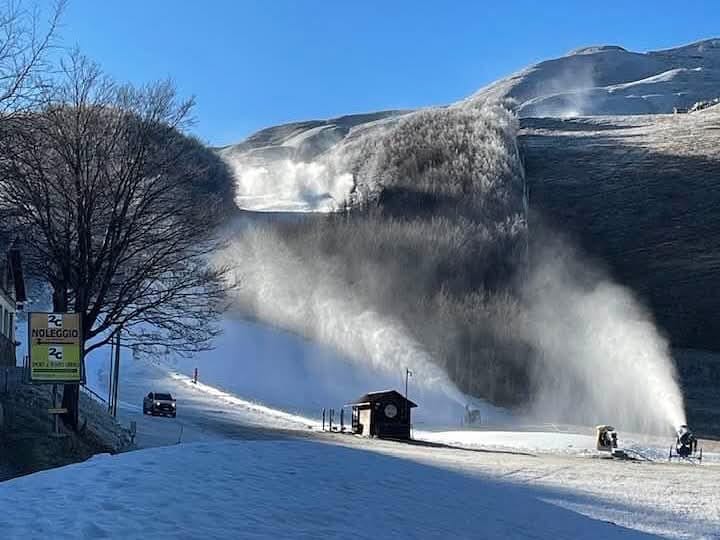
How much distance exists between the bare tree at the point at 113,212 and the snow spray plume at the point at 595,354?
1110 inches

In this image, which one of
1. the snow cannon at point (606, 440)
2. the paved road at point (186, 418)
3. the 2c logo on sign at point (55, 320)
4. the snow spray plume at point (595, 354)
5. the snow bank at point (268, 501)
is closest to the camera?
the snow bank at point (268, 501)

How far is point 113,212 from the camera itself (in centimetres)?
2033

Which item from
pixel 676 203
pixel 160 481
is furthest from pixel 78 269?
pixel 676 203

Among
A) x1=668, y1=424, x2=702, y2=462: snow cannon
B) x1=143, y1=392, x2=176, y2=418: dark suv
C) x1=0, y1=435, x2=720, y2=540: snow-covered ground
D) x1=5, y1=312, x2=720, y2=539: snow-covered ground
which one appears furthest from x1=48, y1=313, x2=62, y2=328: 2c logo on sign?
x1=668, y1=424, x2=702, y2=462: snow cannon

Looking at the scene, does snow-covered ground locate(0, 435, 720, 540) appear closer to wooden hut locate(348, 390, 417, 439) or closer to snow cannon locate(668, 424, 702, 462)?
snow cannon locate(668, 424, 702, 462)

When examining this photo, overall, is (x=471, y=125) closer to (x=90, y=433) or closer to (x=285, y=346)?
(x=285, y=346)

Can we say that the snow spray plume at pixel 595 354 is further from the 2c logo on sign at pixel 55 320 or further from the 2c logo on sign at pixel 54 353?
the 2c logo on sign at pixel 55 320

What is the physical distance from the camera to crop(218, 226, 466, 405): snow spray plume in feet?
187

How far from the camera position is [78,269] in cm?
2014

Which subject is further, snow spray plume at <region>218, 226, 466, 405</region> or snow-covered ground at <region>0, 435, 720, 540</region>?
snow spray plume at <region>218, 226, 466, 405</region>

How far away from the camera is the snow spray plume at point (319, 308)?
57.1 m

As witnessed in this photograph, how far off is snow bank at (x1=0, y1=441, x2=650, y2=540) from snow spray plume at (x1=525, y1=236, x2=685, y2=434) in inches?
1309

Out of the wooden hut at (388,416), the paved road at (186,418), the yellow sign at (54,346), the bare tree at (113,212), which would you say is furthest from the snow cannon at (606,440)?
the yellow sign at (54,346)

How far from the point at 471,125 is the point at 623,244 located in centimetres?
3391
